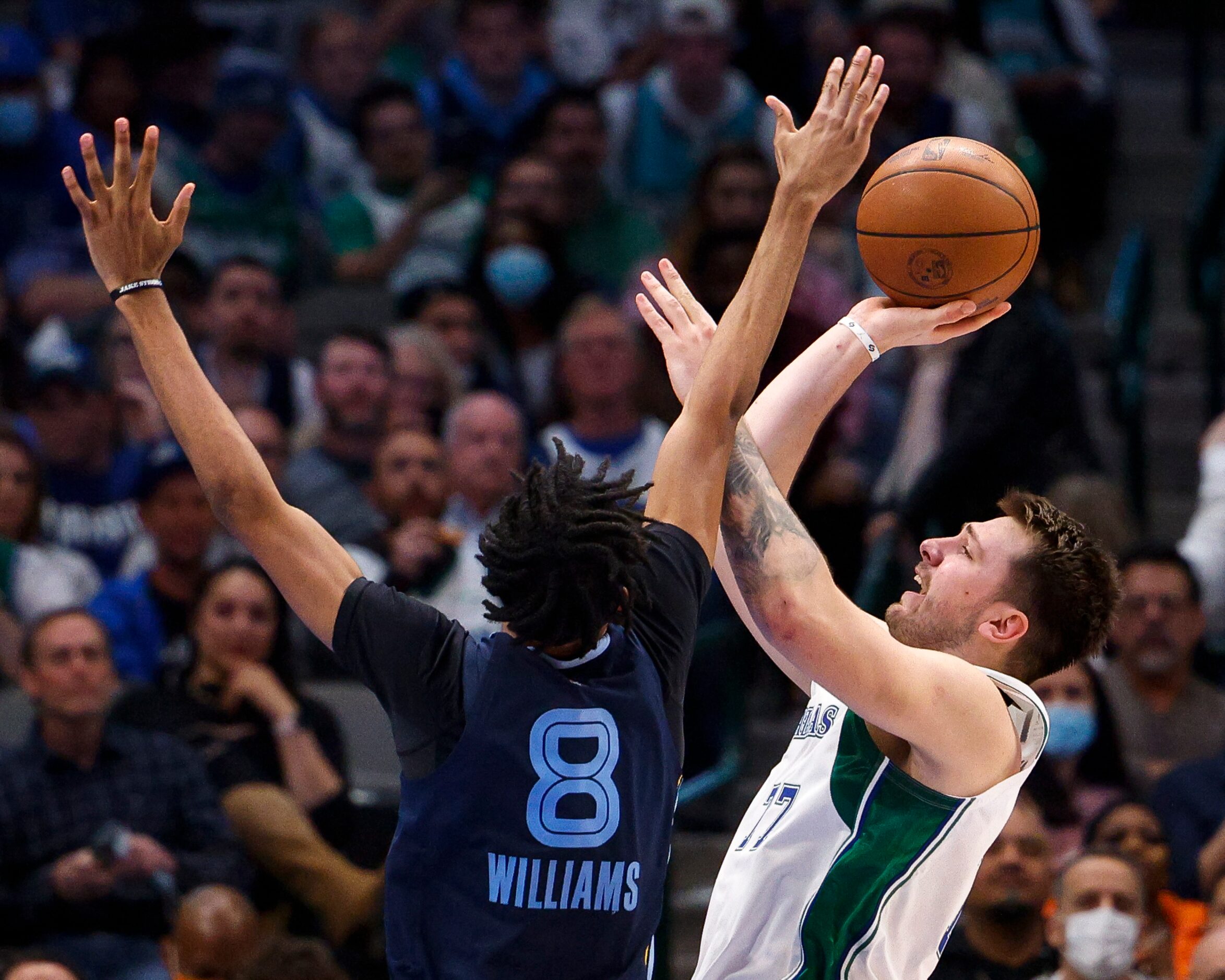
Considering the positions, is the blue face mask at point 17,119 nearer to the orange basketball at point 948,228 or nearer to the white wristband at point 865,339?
the orange basketball at point 948,228

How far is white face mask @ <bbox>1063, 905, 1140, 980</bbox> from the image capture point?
5.66 m

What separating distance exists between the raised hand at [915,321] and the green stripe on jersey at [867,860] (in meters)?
0.92

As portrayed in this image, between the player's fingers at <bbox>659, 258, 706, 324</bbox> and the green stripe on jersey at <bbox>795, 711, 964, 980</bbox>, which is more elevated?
the player's fingers at <bbox>659, 258, 706, 324</bbox>

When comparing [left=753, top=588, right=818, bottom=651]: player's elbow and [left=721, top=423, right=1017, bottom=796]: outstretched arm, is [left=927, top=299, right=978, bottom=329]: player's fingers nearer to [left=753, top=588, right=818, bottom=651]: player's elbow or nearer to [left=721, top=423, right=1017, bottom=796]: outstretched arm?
[left=721, top=423, right=1017, bottom=796]: outstretched arm

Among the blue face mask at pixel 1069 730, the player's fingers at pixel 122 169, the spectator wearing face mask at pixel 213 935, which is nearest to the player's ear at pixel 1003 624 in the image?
the player's fingers at pixel 122 169

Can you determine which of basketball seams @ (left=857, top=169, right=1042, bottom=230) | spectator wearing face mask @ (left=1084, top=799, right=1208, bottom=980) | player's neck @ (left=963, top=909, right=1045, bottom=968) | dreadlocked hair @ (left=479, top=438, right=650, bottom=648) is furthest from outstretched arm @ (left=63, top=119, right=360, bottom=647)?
spectator wearing face mask @ (left=1084, top=799, right=1208, bottom=980)

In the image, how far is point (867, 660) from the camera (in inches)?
141

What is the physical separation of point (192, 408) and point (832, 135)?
1.37 m

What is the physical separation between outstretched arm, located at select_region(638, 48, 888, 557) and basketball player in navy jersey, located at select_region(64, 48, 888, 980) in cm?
19

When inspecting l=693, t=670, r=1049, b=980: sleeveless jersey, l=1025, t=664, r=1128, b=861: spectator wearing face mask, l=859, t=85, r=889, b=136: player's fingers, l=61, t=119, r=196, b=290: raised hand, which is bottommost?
l=1025, t=664, r=1128, b=861: spectator wearing face mask

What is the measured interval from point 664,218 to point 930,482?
297cm

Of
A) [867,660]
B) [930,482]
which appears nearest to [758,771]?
[930,482]

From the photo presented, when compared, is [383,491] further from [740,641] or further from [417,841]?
[417,841]

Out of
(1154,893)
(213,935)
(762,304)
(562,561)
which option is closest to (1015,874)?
(1154,893)
